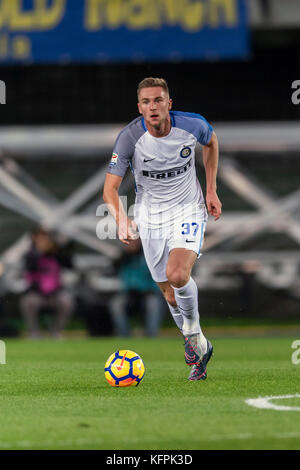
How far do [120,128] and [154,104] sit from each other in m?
12.8

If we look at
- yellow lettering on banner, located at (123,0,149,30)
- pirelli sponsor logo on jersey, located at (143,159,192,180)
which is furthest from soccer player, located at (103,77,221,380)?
yellow lettering on banner, located at (123,0,149,30)

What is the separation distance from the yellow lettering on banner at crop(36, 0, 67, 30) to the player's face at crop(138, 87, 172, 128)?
9997 millimetres

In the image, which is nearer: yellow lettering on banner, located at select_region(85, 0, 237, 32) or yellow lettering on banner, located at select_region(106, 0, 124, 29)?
yellow lettering on banner, located at select_region(85, 0, 237, 32)

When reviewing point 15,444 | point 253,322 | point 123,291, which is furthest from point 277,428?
point 253,322

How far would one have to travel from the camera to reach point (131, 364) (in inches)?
301

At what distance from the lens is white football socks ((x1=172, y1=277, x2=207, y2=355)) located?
779 cm

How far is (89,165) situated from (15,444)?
17078 millimetres

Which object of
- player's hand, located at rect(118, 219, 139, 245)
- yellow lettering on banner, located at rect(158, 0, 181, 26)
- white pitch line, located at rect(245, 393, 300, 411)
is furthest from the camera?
yellow lettering on banner, located at rect(158, 0, 181, 26)

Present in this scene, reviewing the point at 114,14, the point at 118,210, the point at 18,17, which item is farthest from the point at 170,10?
the point at 118,210

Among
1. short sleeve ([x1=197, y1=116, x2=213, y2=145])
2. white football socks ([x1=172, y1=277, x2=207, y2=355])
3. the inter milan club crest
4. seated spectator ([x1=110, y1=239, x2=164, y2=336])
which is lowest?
white football socks ([x1=172, y1=277, x2=207, y2=355])

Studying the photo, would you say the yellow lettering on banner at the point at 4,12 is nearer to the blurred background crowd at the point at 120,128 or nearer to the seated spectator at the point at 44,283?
the blurred background crowd at the point at 120,128

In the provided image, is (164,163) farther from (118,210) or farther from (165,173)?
(118,210)

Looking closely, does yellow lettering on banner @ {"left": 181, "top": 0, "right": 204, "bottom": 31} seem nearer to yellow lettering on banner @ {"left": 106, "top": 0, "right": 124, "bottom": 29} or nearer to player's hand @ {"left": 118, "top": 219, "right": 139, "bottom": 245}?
yellow lettering on banner @ {"left": 106, "top": 0, "right": 124, "bottom": 29}
